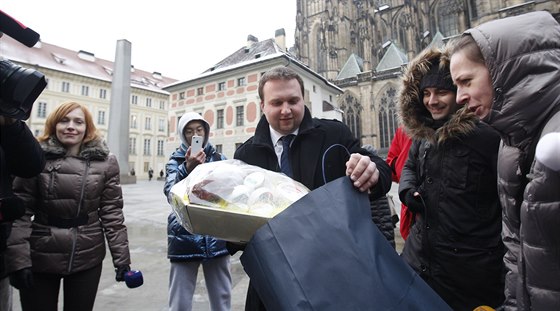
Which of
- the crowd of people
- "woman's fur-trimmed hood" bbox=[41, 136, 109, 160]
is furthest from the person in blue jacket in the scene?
"woman's fur-trimmed hood" bbox=[41, 136, 109, 160]

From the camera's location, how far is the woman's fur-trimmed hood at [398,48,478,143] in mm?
1889

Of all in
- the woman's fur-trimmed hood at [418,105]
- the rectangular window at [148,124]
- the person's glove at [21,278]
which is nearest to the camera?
the person's glove at [21,278]

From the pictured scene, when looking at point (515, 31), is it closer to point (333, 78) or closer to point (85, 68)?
point (333, 78)

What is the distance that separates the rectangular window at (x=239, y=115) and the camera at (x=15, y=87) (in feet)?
67.9

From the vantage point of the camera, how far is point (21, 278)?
1.77 m

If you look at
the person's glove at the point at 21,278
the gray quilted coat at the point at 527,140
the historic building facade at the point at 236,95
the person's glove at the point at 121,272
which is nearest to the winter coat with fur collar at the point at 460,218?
the gray quilted coat at the point at 527,140

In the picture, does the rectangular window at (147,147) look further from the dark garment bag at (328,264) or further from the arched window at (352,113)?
the dark garment bag at (328,264)

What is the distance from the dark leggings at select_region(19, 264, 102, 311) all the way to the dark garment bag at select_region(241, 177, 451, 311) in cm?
185

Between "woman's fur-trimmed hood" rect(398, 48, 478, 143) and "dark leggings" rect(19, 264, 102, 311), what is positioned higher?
"woman's fur-trimmed hood" rect(398, 48, 478, 143)

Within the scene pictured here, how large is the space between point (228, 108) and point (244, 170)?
22.1 meters

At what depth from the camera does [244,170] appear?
1101mm

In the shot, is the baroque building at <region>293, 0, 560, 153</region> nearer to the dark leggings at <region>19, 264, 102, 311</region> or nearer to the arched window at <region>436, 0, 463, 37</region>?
the arched window at <region>436, 0, 463, 37</region>

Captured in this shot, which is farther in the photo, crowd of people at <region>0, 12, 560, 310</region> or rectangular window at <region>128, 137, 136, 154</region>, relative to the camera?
rectangular window at <region>128, 137, 136, 154</region>

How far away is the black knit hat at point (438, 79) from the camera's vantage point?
1914 millimetres
